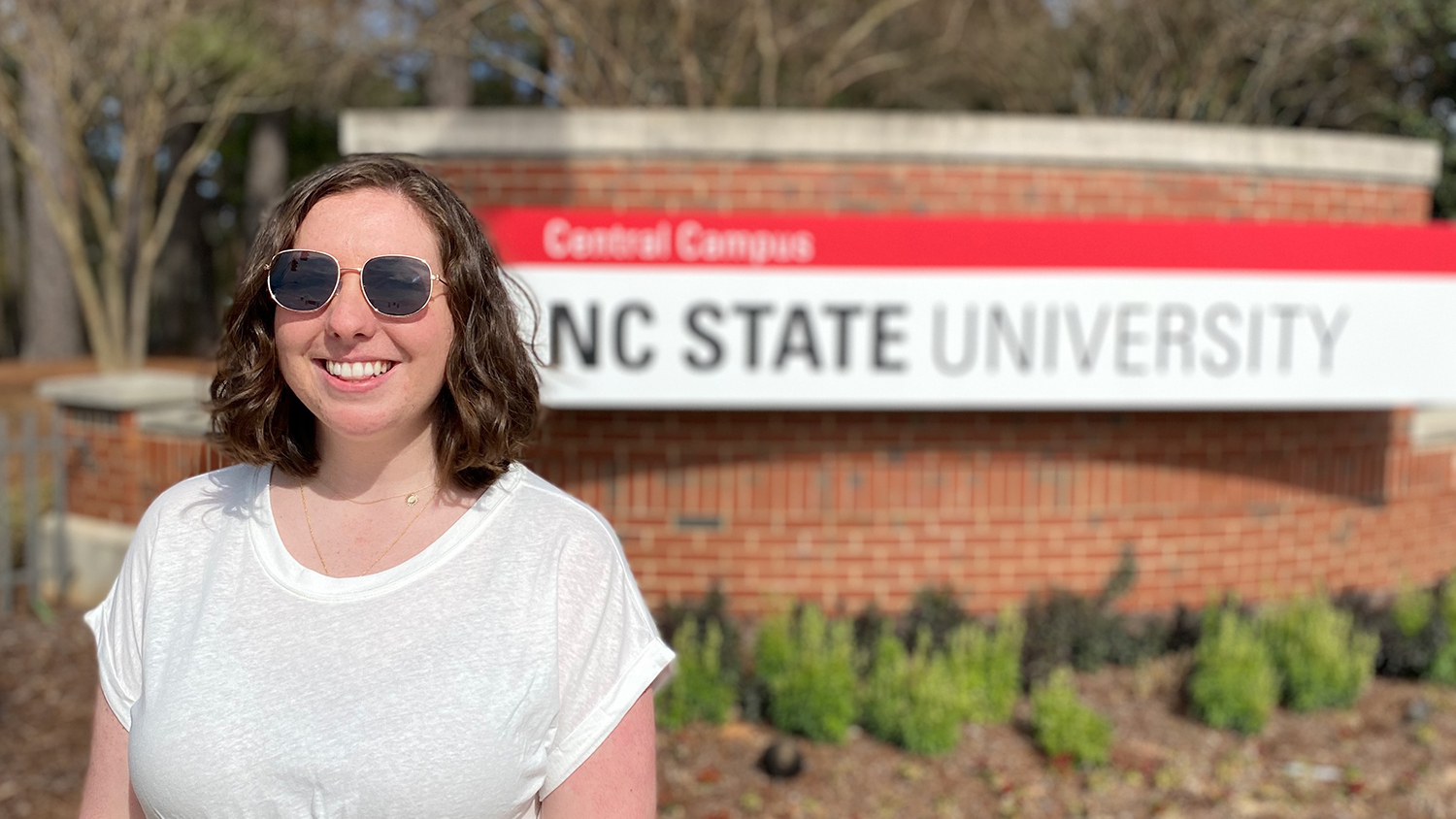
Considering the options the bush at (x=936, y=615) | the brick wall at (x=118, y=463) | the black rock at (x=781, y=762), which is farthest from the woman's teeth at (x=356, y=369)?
the brick wall at (x=118, y=463)

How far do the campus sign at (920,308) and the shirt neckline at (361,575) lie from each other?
3.03 m

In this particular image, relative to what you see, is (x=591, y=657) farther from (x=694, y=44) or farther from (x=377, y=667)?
(x=694, y=44)

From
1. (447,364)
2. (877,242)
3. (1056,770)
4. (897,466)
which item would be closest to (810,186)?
(877,242)

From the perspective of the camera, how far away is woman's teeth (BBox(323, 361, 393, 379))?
1.51m

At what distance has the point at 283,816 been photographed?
53.9 inches

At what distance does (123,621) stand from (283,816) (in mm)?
336

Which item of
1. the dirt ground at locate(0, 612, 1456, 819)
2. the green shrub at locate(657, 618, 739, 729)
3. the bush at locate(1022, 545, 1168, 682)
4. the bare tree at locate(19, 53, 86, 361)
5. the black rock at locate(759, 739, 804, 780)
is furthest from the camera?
the bare tree at locate(19, 53, 86, 361)

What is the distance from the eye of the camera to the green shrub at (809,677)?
4.17m

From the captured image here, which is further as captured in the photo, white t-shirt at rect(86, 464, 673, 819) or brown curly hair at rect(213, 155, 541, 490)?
brown curly hair at rect(213, 155, 541, 490)

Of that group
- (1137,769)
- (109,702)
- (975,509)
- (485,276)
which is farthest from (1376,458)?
(109,702)

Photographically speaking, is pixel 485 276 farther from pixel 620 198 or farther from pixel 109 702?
pixel 620 198

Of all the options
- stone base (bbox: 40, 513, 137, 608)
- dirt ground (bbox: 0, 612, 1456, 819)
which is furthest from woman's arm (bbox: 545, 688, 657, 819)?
stone base (bbox: 40, 513, 137, 608)

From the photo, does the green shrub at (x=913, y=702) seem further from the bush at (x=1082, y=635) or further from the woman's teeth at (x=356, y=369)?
the woman's teeth at (x=356, y=369)

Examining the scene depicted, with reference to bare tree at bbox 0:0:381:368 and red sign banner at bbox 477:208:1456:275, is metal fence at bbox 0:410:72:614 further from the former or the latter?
bare tree at bbox 0:0:381:368
